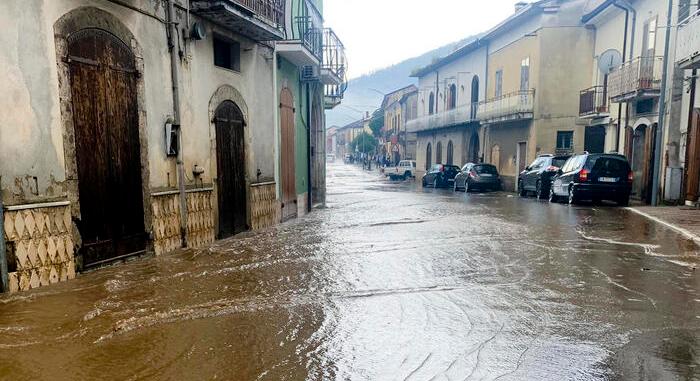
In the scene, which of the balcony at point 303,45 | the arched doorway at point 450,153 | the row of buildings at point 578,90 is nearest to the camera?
the balcony at point 303,45

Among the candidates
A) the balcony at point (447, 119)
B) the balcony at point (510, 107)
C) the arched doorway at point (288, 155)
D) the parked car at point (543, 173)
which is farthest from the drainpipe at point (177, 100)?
the balcony at point (447, 119)

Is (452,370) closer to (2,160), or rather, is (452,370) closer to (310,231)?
(2,160)

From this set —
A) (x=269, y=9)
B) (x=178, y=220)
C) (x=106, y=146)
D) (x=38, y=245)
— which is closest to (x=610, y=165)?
(x=269, y=9)

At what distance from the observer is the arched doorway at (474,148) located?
30.6m

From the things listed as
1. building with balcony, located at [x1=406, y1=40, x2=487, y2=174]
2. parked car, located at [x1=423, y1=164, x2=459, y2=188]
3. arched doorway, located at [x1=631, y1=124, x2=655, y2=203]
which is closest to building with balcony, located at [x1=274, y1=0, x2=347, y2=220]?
arched doorway, located at [x1=631, y1=124, x2=655, y2=203]

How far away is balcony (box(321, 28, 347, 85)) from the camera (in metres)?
14.6

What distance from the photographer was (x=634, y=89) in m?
15.9

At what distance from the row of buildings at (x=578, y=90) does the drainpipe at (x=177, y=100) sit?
12.3 metres

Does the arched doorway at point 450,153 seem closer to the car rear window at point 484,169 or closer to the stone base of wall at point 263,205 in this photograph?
the car rear window at point 484,169

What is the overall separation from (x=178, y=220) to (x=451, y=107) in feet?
96.2

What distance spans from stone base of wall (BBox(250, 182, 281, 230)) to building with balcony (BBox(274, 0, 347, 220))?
70cm

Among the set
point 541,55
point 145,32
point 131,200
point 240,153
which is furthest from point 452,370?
point 541,55

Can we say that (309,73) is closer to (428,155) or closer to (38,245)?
(38,245)

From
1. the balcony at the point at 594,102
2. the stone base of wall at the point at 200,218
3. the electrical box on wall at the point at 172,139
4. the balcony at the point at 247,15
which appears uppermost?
the balcony at the point at 247,15
